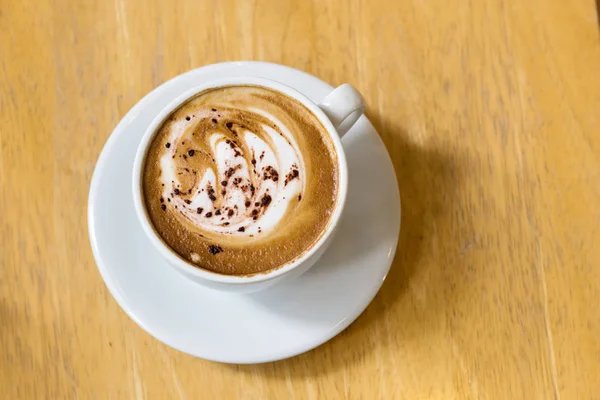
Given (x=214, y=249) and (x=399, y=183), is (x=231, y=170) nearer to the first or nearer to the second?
(x=214, y=249)

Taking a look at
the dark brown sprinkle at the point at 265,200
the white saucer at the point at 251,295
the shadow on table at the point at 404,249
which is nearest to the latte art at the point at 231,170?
the dark brown sprinkle at the point at 265,200

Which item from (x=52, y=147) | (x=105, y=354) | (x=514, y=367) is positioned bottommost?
(x=514, y=367)

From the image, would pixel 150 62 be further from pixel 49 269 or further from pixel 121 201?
pixel 49 269

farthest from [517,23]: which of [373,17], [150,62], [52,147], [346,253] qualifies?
[52,147]

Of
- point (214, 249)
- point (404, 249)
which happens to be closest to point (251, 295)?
point (214, 249)

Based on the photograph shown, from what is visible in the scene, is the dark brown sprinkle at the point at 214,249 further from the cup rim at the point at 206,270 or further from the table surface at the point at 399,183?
the table surface at the point at 399,183

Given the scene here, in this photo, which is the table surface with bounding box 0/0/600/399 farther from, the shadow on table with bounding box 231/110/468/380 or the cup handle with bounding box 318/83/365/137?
the cup handle with bounding box 318/83/365/137
